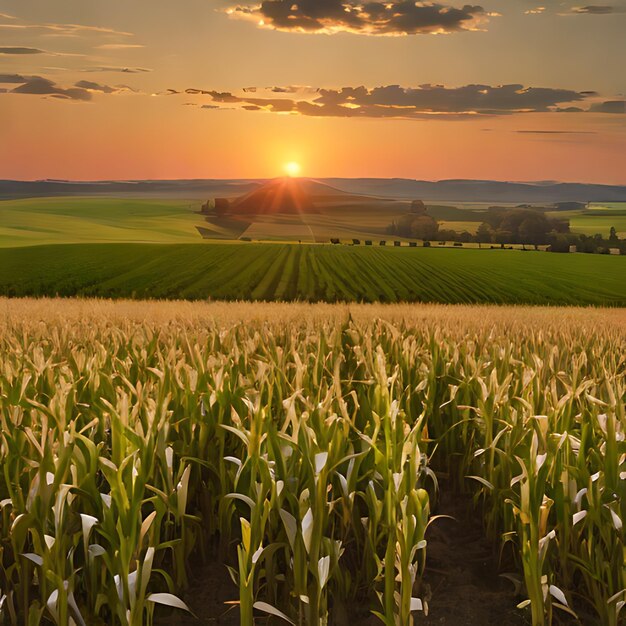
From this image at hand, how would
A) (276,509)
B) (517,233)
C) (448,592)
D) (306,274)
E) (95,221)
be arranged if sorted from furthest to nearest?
(95,221), (517,233), (306,274), (448,592), (276,509)

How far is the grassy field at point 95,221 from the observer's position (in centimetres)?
8856

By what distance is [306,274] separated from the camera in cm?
4844

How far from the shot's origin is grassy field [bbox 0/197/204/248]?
Answer: 8856 centimetres

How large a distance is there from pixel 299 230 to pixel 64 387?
335 ft

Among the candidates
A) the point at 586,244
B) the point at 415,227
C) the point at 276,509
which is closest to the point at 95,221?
the point at 415,227

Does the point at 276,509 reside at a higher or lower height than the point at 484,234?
Answer: lower

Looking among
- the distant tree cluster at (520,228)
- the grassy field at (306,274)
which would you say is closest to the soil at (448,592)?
the grassy field at (306,274)

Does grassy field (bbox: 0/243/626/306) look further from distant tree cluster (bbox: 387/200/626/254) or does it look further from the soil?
the soil

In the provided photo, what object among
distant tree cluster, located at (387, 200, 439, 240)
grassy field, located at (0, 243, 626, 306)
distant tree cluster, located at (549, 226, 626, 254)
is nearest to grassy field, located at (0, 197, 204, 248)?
grassy field, located at (0, 243, 626, 306)

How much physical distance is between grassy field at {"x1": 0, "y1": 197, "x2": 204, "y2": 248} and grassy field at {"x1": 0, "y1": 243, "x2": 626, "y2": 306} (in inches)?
935

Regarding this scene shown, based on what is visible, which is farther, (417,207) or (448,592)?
(417,207)

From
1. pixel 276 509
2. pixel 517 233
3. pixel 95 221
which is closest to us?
pixel 276 509

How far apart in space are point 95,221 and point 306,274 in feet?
245

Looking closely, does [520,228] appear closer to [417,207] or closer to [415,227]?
[415,227]
